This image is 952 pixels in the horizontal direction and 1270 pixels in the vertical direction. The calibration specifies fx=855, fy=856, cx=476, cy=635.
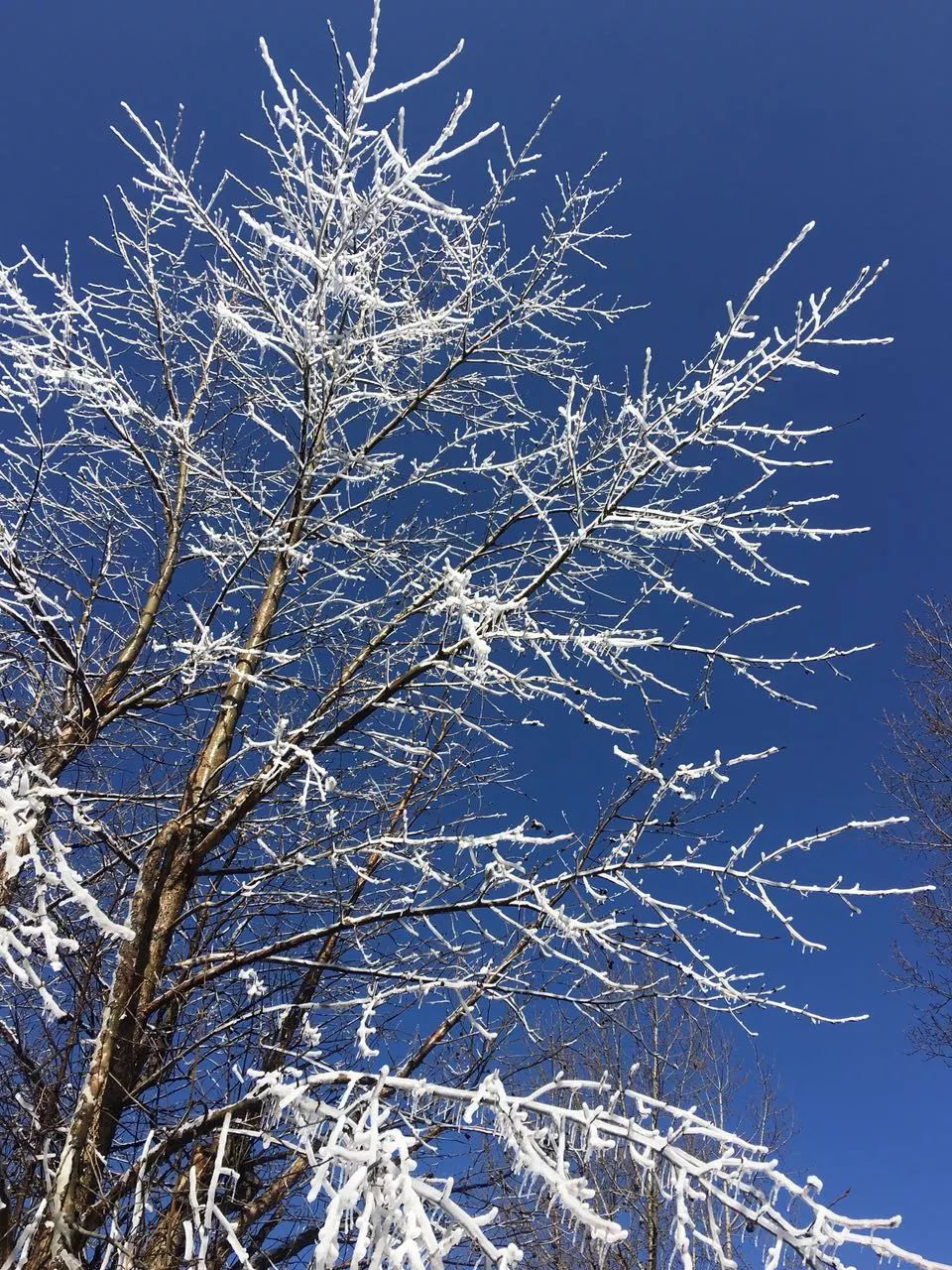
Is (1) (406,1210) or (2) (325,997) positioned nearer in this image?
(1) (406,1210)

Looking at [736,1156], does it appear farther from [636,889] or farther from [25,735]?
[25,735]

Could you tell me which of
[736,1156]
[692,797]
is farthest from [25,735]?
[736,1156]

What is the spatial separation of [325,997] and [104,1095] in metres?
1.70

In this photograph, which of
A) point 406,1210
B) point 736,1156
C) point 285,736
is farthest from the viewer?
point 285,736

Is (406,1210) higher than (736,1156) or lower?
lower

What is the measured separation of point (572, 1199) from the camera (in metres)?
2.13

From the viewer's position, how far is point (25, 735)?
107 inches

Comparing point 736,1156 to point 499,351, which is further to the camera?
point 499,351

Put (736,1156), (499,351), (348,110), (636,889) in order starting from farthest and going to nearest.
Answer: (499,351) → (636,889) → (348,110) → (736,1156)

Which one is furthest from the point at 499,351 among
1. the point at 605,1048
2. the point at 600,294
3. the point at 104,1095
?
the point at 605,1048

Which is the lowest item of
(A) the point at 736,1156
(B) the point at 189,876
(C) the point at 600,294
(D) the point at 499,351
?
(A) the point at 736,1156

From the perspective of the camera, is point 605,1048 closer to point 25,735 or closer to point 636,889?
point 636,889

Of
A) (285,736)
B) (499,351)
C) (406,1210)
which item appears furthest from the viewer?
(499,351)

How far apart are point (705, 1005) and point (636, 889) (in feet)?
1.68
